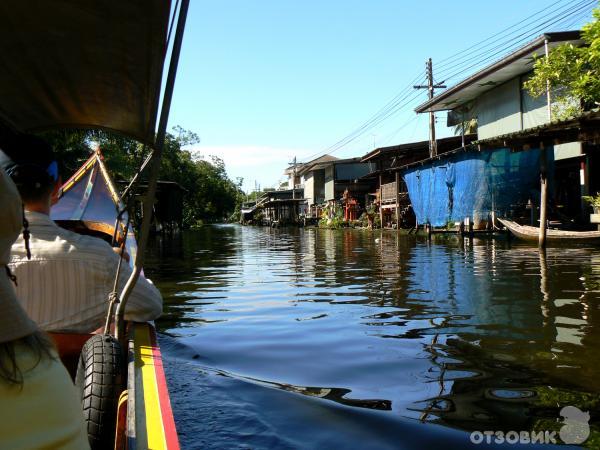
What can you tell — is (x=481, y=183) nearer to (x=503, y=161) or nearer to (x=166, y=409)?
(x=503, y=161)

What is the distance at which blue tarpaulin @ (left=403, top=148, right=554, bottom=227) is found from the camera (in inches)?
623

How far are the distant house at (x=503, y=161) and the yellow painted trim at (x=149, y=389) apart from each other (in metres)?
11.4

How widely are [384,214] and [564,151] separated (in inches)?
527

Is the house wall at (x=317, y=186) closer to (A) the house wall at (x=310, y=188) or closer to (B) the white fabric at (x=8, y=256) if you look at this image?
(A) the house wall at (x=310, y=188)

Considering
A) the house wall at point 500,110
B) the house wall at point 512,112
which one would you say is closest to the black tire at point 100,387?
the house wall at point 512,112

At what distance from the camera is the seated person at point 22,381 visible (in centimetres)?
114

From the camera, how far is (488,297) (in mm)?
7680

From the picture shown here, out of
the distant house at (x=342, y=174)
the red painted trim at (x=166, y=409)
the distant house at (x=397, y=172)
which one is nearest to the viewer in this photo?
the red painted trim at (x=166, y=409)

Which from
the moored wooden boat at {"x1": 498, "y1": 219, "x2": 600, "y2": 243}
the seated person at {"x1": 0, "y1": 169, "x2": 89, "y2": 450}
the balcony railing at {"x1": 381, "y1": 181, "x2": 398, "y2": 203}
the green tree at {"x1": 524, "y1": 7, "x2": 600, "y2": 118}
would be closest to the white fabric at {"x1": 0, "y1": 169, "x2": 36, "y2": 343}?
the seated person at {"x1": 0, "y1": 169, "x2": 89, "y2": 450}

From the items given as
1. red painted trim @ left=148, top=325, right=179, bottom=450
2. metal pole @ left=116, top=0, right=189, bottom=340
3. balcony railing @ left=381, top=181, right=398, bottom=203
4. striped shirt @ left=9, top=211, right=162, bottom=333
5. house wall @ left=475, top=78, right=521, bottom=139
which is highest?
house wall @ left=475, top=78, right=521, bottom=139

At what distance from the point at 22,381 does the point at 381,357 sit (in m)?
4.18

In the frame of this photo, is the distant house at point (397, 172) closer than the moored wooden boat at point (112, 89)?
No

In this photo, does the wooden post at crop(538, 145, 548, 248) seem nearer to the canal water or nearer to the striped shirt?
the canal water

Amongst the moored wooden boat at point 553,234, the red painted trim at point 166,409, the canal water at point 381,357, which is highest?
the moored wooden boat at point 553,234
